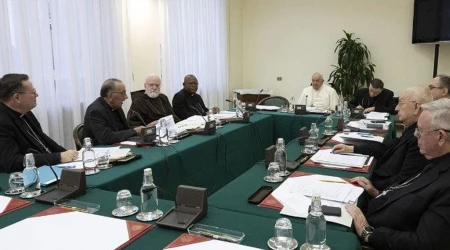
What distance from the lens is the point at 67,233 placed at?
126 cm

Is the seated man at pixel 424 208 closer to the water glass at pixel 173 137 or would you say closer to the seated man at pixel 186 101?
the water glass at pixel 173 137

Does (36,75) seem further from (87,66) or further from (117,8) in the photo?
(117,8)

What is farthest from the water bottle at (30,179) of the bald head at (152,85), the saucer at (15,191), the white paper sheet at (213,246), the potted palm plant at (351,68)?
the potted palm plant at (351,68)

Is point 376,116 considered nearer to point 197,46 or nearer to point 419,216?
point 419,216

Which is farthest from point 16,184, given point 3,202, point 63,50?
point 63,50

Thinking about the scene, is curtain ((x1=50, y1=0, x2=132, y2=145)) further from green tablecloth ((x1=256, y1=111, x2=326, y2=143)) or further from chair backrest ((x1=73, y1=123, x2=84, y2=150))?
green tablecloth ((x1=256, y1=111, x2=326, y2=143))

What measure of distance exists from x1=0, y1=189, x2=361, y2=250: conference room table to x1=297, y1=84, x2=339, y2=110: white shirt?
411 centimetres

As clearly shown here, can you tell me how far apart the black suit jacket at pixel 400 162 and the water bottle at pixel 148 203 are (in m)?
1.31

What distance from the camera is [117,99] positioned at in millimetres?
3178

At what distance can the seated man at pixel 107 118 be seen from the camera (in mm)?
2938

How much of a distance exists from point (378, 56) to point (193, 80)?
365cm

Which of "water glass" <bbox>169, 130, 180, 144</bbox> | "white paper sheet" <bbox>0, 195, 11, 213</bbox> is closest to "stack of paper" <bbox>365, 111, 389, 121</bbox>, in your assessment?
"water glass" <bbox>169, 130, 180, 144</bbox>

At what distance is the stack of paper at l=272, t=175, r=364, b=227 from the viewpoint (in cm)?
148

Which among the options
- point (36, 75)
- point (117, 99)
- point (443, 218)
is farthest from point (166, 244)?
point (36, 75)
